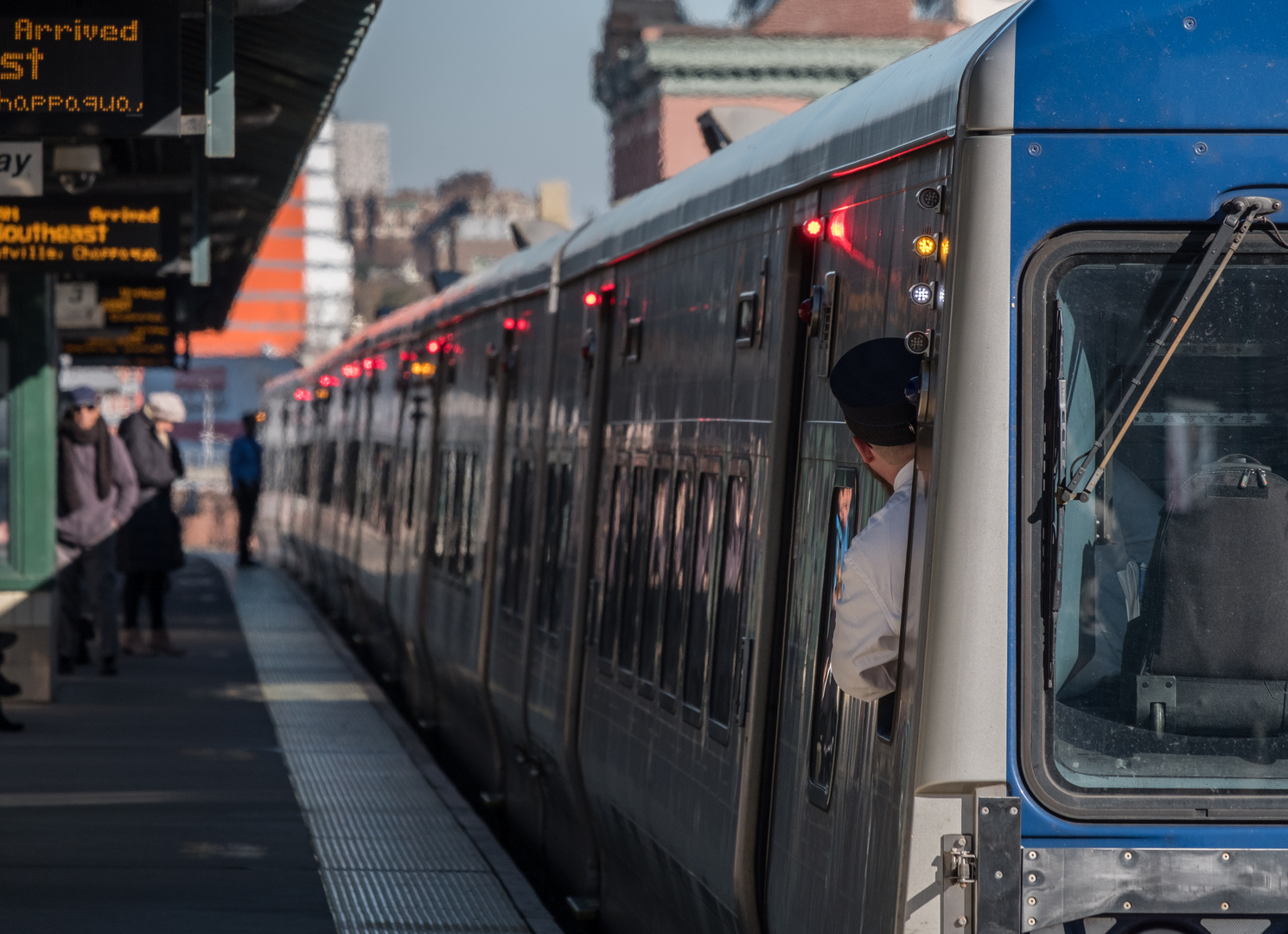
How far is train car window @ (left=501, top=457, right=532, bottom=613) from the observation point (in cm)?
1009

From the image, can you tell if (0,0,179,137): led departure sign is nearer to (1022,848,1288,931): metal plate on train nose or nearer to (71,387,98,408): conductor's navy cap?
(1022,848,1288,931): metal plate on train nose

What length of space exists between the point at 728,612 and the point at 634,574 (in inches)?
61.5

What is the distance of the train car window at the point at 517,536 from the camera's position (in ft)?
33.1

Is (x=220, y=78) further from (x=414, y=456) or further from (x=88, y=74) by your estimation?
(x=414, y=456)

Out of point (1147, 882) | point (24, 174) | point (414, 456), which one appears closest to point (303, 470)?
point (414, 456)

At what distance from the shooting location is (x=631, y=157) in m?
63.4

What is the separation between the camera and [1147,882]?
159 inches

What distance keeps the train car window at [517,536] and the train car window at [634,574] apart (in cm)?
242

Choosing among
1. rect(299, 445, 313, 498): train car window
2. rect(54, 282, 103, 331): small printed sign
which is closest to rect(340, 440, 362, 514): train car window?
rect(54, 282, 103, 331): small printed sign

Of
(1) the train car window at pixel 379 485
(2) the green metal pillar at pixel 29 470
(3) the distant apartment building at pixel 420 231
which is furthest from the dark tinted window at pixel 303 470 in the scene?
(3) the distant apartment building at pixel 420 231

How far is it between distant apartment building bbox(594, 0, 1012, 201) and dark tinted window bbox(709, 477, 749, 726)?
4881 cm

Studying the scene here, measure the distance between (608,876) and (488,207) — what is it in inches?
4704

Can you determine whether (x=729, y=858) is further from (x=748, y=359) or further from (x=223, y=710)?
(x=223, y=710)

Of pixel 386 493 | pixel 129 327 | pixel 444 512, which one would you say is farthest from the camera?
pixel 129 327
